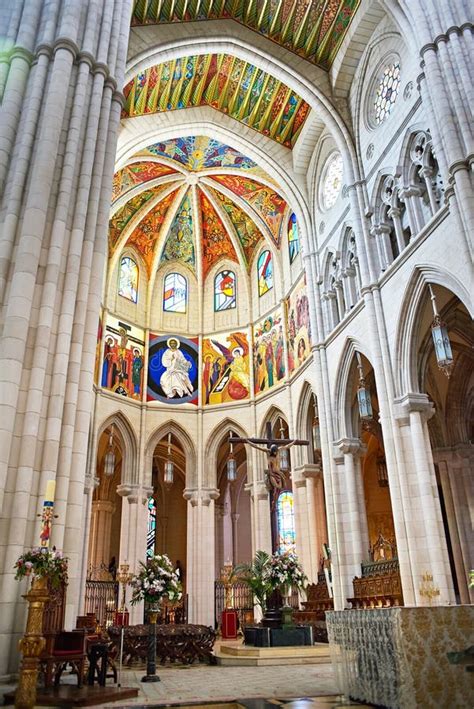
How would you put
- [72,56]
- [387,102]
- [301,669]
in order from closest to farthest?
1. [301,669]
2. [72,56]
3. [387,102]

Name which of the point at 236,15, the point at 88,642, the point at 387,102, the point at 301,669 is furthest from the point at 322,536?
the point at 236,15

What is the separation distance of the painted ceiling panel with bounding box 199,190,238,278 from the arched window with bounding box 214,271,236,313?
2.27ft

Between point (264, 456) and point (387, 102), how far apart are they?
13151 millimetres

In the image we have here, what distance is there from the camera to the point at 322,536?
19.5 meters

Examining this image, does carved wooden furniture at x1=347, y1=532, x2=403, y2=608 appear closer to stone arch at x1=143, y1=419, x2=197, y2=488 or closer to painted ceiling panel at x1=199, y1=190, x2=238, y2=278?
stone arch at x1=143, y1=419, x2=197, y2=488

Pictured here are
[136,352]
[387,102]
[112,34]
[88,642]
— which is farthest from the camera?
[136,352]

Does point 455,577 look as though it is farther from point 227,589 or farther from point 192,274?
point 192,274

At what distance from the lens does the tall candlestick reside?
25.8 feet

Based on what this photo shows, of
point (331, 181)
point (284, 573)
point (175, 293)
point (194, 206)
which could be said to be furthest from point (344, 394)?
point (194, 206)

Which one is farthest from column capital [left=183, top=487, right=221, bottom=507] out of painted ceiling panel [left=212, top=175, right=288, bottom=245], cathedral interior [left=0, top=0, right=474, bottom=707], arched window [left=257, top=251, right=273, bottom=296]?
painted ceiling panel [left=212, top=175, right=288, bottom=245]

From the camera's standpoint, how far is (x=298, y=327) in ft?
70.6

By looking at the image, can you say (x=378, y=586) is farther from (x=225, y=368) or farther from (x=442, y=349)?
(x=225, y=368)

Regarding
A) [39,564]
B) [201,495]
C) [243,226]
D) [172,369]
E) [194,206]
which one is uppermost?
[194,206]

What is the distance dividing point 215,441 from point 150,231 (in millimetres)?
9744
